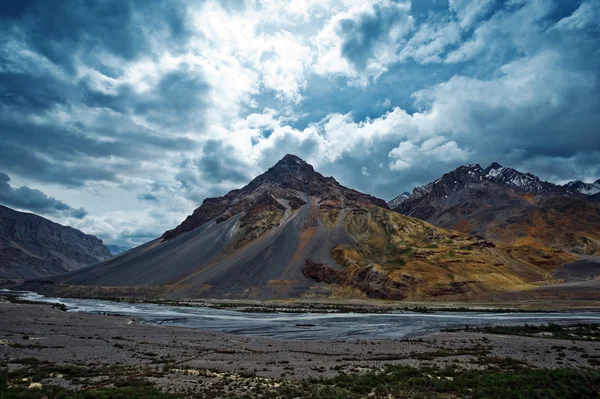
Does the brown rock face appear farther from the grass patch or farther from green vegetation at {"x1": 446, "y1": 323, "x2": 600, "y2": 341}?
the grass patch

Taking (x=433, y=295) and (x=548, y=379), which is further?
(x=433, y=295)

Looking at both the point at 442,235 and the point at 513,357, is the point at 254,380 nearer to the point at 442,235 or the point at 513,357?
the point at 513,357

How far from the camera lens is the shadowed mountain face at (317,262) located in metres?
114

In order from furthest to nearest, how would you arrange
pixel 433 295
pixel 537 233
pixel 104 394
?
pixel 537 233, pixel 433 295, pixel 104 394

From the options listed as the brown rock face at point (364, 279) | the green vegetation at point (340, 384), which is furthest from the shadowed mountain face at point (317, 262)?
the green vegetation at point (340, 384)

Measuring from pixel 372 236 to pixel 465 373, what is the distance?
458 feet

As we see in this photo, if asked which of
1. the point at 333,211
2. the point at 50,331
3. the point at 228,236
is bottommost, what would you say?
the point at 50,331

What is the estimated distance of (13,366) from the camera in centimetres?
2167

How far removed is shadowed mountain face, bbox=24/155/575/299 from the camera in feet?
375

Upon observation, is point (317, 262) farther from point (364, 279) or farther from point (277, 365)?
point (277, 365)

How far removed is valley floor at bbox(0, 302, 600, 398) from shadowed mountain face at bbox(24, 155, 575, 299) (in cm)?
7935

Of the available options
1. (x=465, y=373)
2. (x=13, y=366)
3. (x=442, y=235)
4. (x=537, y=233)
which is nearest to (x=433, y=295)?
(x=442, y=235)

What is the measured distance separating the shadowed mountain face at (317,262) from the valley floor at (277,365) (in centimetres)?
7935

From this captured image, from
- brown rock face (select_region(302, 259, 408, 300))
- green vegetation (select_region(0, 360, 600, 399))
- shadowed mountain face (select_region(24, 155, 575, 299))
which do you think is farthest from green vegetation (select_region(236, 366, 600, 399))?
shadowed mountain face (select_region(24, 155, 575, 299))
